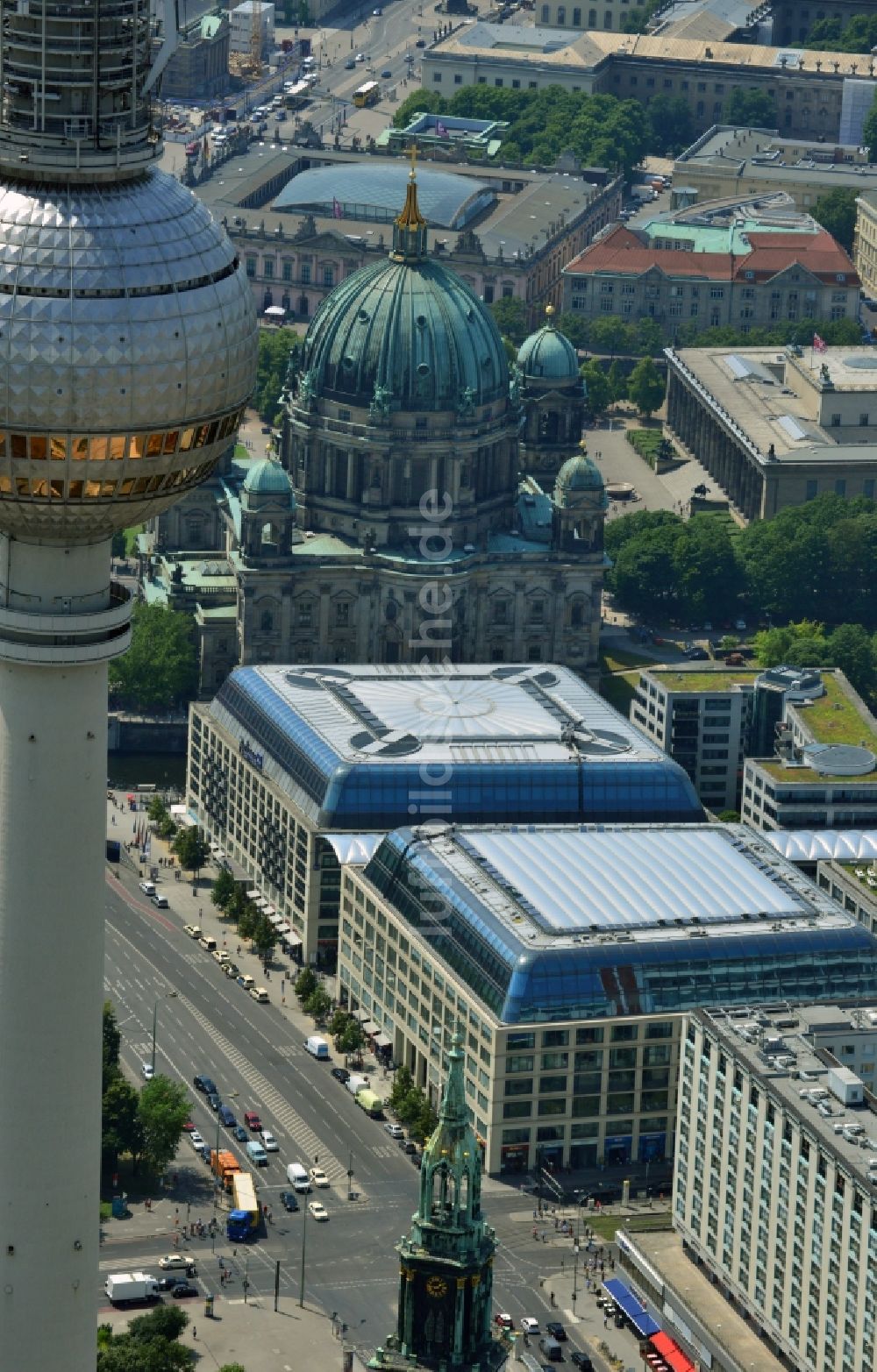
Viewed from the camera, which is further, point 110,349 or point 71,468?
point 71,468

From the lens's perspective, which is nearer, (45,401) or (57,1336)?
(45,401)

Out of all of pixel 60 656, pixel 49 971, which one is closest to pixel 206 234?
pixel 60 656

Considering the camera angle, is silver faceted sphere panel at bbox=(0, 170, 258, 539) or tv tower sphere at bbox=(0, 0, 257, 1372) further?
tv tower sphere at bbox=(0, 0, 257, 1372)

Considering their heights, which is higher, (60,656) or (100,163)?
(100,163)

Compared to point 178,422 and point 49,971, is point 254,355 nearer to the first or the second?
point 178,422
